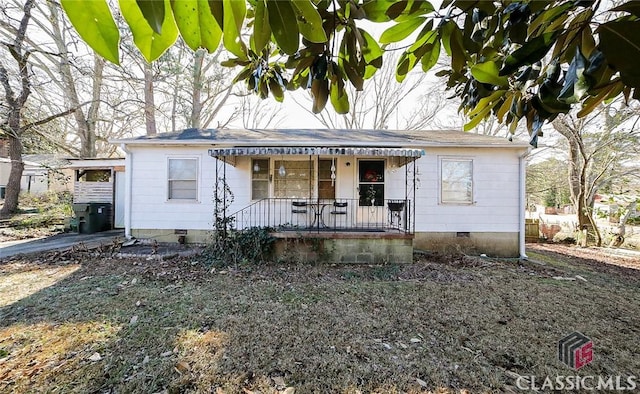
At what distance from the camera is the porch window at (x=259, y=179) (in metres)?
8.70

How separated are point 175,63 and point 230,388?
40.7 ft

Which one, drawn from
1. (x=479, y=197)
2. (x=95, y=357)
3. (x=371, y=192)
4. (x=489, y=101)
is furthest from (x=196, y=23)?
(x=479, y=197)

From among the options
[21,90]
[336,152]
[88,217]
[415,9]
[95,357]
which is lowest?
[95,357]

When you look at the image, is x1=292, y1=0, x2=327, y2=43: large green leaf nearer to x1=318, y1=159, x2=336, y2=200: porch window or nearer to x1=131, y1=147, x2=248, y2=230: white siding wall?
x1=318, y1=159, x2=336, y2=200: porch window

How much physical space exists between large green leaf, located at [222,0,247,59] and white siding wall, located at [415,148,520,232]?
8.24m

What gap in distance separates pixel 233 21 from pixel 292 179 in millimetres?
7917

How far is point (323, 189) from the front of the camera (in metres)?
8.77

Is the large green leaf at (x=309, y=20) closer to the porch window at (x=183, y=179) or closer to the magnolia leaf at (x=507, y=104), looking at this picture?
the magnolia leaf at (x=507, y=104)

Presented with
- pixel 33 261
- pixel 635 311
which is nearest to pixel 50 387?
pixel 33 261

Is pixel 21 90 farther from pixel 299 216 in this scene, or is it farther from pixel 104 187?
pixel 299 216

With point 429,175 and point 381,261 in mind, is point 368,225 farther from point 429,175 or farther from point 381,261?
point 429,175

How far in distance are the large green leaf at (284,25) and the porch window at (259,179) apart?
26.1 feet

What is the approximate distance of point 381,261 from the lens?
705 cm

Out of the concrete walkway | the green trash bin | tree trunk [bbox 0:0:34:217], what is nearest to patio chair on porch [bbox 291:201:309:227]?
the concrete walkway
